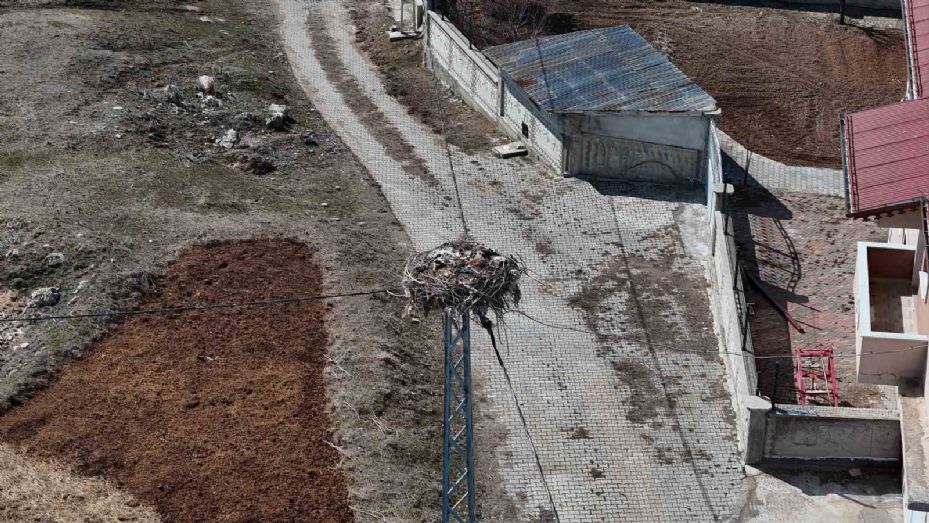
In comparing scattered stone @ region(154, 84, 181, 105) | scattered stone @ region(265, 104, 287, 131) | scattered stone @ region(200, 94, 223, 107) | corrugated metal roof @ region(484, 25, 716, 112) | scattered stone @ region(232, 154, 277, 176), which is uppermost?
corrugated metal roof @ region(484, 25, 716, 112)

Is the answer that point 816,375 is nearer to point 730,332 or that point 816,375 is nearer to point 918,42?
point 730,332

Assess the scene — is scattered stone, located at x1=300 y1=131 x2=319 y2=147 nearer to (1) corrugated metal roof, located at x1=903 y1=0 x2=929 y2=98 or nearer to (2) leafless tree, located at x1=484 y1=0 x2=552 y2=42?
(2) leafless tree, located at x1=484 y1=0 x2=552 y2=42

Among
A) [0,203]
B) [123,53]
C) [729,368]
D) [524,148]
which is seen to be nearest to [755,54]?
[524,148]

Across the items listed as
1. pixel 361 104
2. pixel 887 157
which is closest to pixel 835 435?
pixel 887 157

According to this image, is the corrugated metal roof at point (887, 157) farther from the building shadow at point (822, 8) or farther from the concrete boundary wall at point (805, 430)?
the building shadow at point (822, 8)

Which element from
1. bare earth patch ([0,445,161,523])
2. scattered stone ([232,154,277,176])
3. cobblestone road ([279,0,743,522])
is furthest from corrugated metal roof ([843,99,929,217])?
scattered stone ([232,154,277,176])
